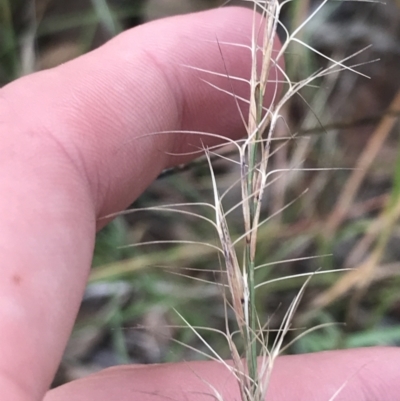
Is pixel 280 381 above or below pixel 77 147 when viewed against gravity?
below

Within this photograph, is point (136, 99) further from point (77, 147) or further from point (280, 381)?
point (280, 381)

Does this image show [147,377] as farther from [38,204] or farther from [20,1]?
[20,1]

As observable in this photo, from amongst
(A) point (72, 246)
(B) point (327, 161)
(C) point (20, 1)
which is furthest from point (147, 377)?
(C) point (20, 1)

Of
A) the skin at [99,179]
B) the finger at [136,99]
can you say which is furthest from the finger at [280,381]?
the finger at [136,99]

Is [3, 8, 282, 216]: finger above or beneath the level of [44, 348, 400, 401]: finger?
above

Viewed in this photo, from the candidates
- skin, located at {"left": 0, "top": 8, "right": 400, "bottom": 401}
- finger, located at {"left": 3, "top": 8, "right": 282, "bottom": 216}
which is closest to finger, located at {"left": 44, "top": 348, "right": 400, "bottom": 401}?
skin, located at {"left": 0, "top": 8, "right": 400, "bottom": 401}

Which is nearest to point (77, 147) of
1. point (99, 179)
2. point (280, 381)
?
point (99, 179)

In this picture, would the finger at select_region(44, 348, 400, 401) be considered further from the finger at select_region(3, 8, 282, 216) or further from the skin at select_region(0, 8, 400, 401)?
the finger at select_region(3, 8, 282, 216)

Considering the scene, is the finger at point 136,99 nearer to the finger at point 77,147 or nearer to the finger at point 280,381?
the finger at point 77,147
